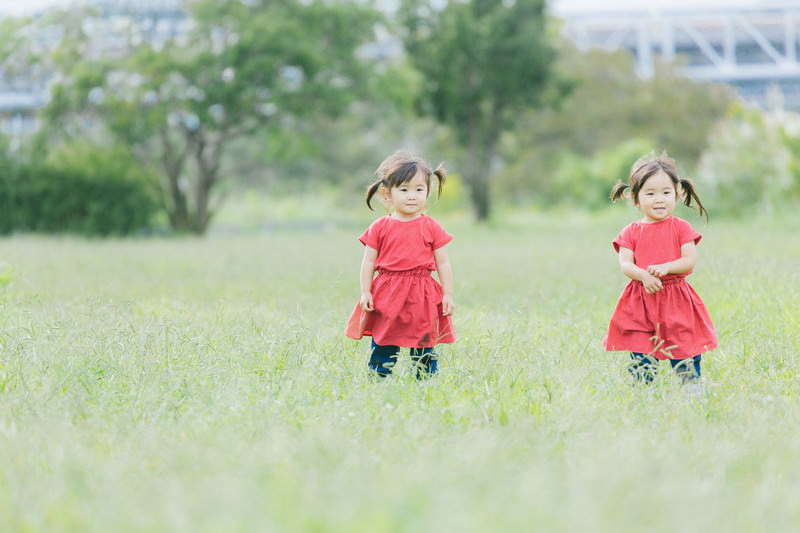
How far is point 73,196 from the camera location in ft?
72.1

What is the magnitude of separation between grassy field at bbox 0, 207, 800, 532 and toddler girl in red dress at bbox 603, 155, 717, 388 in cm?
20

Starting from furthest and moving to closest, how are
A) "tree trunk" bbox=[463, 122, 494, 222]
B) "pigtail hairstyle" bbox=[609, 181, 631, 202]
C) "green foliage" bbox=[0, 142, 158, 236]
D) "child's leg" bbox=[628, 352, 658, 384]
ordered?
1. "tree trunk" bbox=[463, 122, 494, 222]
2. "green foliage" bbox=[0, 142, 158, 236]
3. "pigtail hairstyle" bbox=[609, 181, 631, 202]
4. "child's leg" bbox=[628, 352, 658, 384]

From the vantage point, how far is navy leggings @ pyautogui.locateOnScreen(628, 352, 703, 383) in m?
4.49

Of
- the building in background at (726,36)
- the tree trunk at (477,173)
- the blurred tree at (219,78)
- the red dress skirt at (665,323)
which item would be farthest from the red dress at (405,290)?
the building in background at (726,36)

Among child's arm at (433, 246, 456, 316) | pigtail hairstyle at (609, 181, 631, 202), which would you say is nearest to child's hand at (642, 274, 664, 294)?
pigtail hairstyle at (609, 181, 631, 202)

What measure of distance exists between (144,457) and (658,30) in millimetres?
73034

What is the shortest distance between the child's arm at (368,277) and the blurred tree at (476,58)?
2498cm

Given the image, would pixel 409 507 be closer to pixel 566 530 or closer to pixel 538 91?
pixel 566 530

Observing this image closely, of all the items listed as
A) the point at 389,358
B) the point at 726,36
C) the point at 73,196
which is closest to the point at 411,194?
the point at 389,358

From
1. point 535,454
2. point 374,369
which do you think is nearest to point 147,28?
point 374,369

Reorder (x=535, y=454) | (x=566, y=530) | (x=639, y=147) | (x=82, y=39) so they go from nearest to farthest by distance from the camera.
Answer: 1. (x=566, y=530)
2. (x=535, y=454)
3. (x=82, y=39)
4. (x=639, y=147)

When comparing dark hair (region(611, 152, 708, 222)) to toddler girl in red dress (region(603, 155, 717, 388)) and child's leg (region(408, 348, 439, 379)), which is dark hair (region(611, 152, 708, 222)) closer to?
toddler girl in red dress (region(603, 155, 717, 388))

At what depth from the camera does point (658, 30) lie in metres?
70.0

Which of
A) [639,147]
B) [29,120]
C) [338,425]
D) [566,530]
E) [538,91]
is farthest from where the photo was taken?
[29,120]
